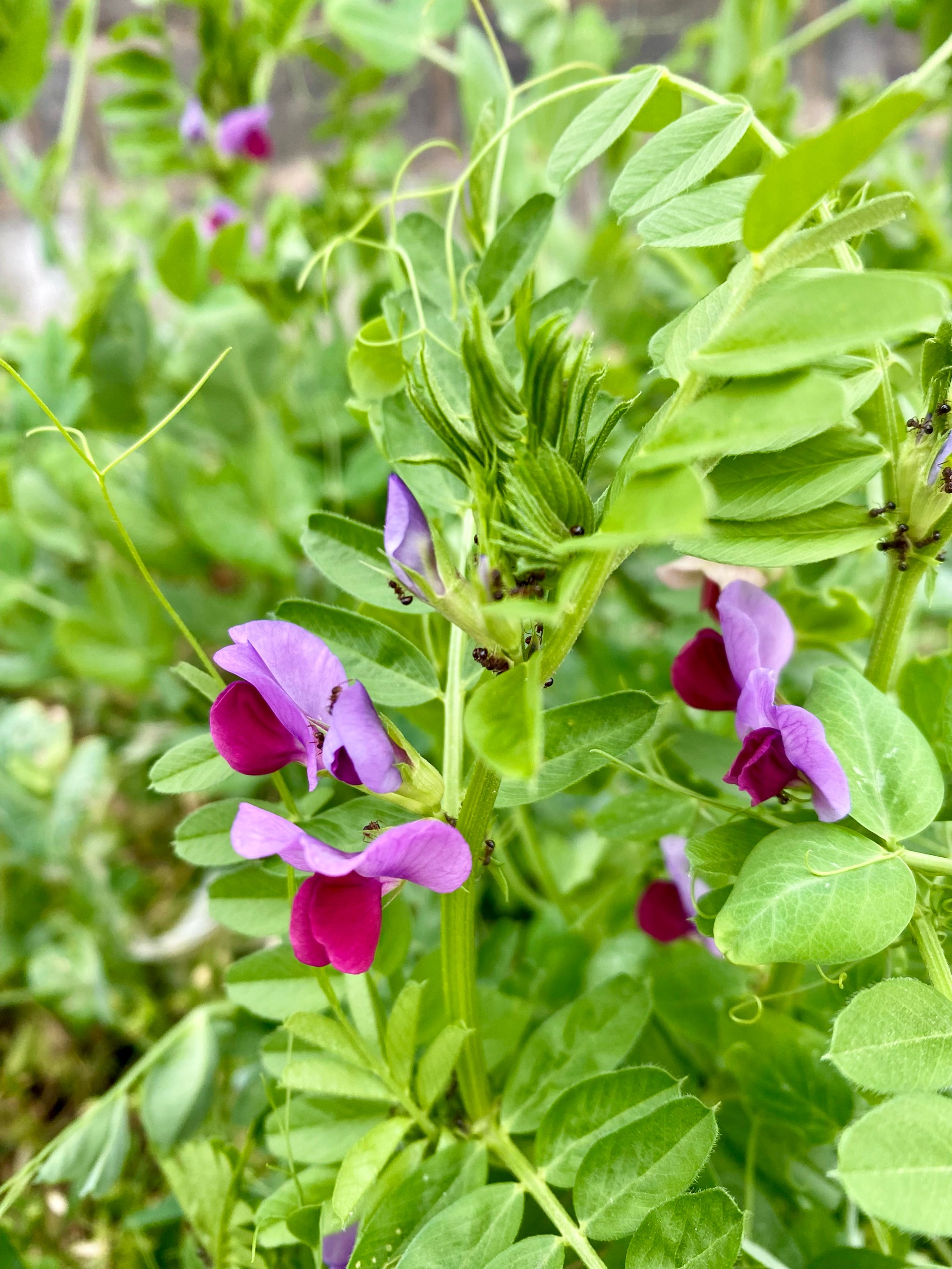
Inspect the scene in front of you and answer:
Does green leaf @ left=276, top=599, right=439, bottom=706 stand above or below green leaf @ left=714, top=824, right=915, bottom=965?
above

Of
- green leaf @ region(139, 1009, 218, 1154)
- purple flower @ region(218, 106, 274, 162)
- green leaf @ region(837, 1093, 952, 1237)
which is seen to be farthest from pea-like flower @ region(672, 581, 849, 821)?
purple flower @ region(218, 106, 274, 162)

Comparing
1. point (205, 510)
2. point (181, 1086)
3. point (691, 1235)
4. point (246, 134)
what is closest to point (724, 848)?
point (691, 1235)

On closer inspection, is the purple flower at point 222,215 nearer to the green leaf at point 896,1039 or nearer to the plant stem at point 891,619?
the plant stem at point 891,619

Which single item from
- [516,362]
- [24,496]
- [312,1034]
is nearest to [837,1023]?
[312,1034]

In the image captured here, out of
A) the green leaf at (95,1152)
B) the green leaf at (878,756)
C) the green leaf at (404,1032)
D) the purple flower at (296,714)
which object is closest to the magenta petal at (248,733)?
the purple flower at (296,714)

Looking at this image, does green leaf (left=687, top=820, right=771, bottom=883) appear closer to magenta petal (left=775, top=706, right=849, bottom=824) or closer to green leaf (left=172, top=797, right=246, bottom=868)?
magenta petal (left=775, top=706, right=849, bottom=824)

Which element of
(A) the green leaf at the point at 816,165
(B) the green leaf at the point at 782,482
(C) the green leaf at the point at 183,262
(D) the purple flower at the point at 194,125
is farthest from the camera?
(D) the purple flower at the point at 194,125

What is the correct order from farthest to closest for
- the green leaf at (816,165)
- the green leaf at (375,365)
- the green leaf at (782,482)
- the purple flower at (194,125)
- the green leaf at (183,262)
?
the purple flower at (194,125)
the green leaf at (183,262)
the green leaf at (375,365)
the green leaf at (782,482)
the green leaf at (816,165)

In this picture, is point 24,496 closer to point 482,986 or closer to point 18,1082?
point 18,1082
